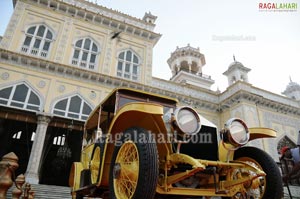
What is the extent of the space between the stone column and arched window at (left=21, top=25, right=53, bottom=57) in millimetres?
4628

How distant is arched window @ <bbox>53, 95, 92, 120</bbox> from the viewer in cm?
1250

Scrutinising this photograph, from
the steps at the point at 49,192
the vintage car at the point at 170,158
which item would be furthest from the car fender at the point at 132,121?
the steps at the point at 49,192

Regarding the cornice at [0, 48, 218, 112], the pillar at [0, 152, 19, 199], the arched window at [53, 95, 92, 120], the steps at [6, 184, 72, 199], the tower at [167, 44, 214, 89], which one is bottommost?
the steps at [6, 184, 72, 199]

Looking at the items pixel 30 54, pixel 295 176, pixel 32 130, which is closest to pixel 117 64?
pixel 30 54

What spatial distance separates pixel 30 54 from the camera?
13430mm

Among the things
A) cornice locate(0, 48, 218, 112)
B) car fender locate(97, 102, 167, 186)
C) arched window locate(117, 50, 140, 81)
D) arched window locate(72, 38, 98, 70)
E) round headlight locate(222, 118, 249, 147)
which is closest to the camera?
car fender locate(97, 102, 167, 186)

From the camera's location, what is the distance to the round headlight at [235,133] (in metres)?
3.23

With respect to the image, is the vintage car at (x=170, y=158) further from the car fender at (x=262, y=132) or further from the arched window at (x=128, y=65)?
the arched window at (x=128, y=65)

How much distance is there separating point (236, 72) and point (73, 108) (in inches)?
688

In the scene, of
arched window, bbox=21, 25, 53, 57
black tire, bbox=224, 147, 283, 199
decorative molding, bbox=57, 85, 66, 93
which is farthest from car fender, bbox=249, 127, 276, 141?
arched window, bbox=21, 25, 53, 57

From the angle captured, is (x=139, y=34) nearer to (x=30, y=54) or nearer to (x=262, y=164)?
(x=30, y=54)

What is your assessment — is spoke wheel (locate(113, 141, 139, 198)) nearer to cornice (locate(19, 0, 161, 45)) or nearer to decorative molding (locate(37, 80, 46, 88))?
decorative molding (locate(37, 80, 46, 88))

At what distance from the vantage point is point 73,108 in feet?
42.3

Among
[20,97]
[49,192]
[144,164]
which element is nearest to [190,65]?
[20,97]
